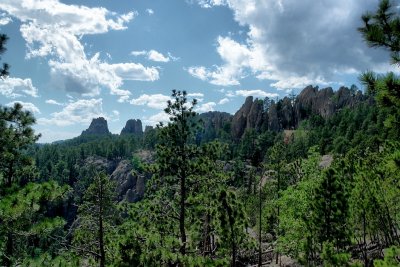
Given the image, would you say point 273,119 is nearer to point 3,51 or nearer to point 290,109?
point 290,109

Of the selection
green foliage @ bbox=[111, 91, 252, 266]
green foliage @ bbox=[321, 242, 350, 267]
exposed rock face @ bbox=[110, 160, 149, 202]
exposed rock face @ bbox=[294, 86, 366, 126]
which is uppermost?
exposed rock face @ bbox=[294, 86, 366, 126]

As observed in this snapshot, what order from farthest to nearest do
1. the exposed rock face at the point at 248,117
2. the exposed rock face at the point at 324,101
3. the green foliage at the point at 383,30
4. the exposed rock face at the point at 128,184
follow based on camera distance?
the exposed rock face at the point at 248,117 → the exposed rock face at the point at 324,101 → the exposed rock face at the point at 128,184 → the green foliage at the point at 383,30

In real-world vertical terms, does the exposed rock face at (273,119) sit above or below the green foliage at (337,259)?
above

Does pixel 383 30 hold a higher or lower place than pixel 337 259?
higher

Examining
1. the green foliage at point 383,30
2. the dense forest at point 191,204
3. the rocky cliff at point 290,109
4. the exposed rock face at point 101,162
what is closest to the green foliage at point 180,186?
the dense forest at point 191,204

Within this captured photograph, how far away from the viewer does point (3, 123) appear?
16.2 meters

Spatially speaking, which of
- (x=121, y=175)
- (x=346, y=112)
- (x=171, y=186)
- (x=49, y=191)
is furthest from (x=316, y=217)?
(x=121, y=175)

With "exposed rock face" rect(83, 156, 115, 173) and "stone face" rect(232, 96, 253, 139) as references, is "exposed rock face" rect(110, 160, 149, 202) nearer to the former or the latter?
"exposed rock face" rect(83, 156, 115, 173)

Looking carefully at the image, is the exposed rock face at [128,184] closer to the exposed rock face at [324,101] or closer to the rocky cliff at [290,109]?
the rocky cliff at [290,109]

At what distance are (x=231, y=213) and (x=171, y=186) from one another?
213 inches

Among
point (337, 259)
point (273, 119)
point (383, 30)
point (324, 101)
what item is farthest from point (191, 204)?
point (324, 101)

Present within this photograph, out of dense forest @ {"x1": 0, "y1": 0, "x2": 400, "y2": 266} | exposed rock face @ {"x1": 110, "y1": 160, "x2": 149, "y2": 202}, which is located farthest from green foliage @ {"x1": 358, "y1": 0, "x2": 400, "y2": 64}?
exposed rock face @ {"x1": 110, "y1": 160, "x2": 149, "y2": 202}

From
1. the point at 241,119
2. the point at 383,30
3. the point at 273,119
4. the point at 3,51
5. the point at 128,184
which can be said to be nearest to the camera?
the point at 383,30

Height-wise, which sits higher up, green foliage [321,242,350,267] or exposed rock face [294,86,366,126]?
exposed rock face [294,86,366,126]
